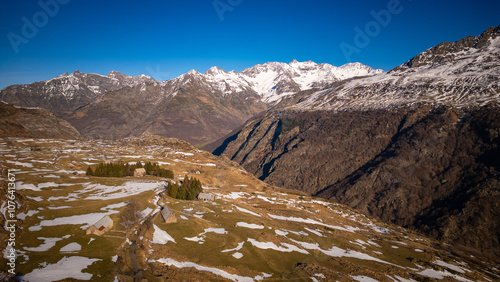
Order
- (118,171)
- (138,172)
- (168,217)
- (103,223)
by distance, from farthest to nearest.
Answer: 1. (138,172)
2. (118,171)
3. (168,217)
4. (103,223)

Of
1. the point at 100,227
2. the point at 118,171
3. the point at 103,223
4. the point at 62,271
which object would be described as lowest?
the point at 62,271

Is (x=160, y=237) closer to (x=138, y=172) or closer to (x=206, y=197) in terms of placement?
(x=206, y=197)

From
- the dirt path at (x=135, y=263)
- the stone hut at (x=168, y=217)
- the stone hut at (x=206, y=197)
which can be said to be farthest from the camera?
the stone hut at (x=206, y=197)

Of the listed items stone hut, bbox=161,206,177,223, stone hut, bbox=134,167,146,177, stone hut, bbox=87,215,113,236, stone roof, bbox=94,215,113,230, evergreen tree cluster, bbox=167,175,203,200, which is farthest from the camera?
stone hut, bbox=134,167,146,177

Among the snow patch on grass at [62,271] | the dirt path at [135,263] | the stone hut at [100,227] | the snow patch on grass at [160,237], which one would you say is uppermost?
the stone hut at [100,227]

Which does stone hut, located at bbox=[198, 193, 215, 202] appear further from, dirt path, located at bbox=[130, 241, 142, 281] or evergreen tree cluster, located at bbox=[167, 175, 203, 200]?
dirt path, located at bbox=[130, 241, 142, 281]

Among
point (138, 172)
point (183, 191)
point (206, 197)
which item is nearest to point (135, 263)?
point (183, 191)

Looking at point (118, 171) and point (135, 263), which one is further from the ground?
point (118, 171)

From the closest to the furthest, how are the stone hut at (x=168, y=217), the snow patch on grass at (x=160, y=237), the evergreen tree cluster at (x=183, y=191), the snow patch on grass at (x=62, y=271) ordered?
the snow patch on grass at (x=62, y=271) < the snow patch on grass at (x=160, y=237) < the stone hut at (x=168, y=217) < the evergreen tree cluster at (x=183, y=191)

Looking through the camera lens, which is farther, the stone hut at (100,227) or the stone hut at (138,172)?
the stone hut at (138,172)

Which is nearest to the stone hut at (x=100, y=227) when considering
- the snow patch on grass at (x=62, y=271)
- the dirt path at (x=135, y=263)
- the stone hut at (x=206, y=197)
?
the dirt path at (x=135, y=263)

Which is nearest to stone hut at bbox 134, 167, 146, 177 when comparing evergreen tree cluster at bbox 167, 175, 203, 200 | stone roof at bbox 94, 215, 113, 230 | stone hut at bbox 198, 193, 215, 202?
evergreen tree cluster at bbox 167, 175, 203, 200

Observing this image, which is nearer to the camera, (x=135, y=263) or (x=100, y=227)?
(x=135, y=263)

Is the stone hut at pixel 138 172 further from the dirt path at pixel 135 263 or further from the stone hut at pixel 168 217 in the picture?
the dirt path at pixel 135 263
